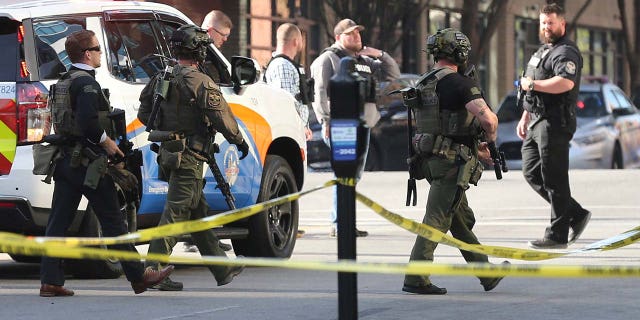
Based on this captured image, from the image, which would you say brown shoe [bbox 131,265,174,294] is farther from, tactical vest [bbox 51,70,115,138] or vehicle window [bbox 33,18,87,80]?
vehicle window [bbox 33,18,87,80]

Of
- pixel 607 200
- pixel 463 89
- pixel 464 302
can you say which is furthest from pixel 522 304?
pixel 607 200

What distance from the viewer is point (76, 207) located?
9.55 m

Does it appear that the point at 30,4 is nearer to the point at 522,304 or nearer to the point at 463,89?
the point at 463,89

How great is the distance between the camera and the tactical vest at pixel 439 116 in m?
9.59

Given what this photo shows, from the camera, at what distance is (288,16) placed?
32.7 meters

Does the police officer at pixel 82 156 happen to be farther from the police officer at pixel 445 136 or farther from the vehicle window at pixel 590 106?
the vehicle window at pixel 590 106

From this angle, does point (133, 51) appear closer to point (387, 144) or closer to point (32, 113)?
point (32, 113)

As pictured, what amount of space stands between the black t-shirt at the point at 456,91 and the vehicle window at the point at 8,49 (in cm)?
268

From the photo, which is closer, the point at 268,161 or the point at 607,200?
the point at 268,161

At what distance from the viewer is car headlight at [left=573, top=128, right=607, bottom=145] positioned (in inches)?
926

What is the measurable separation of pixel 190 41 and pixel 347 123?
11.5 ft

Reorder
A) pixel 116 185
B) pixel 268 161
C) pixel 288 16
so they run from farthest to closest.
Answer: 1. pixel 288 16
2. pixel 268 161
3. pixel 116 185

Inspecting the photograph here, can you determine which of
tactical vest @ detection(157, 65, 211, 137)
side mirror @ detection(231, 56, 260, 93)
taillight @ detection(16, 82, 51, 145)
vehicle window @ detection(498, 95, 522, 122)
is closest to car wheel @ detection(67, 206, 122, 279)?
taillight @ detection(16, 82, 51, 145)

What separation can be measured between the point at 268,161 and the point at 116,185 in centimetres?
192
